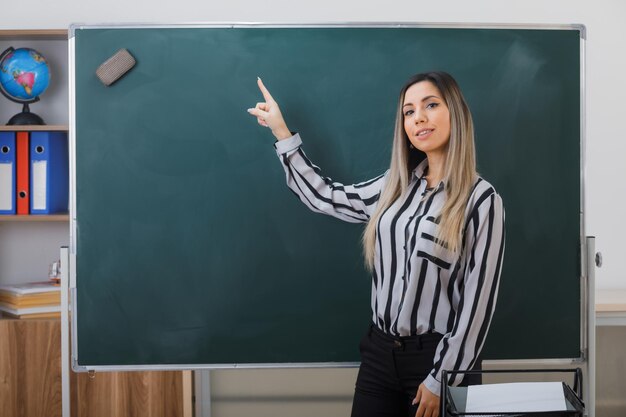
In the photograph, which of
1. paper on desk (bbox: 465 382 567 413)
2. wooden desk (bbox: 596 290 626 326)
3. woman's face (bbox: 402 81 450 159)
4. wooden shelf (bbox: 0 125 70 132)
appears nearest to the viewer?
paper on desk (bbox: 465 382 567 413)

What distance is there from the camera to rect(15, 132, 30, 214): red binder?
2.78 meters

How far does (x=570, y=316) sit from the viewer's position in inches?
82.7

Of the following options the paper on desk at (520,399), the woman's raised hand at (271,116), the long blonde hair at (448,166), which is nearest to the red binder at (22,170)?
the woman's raised hand at (271,116)

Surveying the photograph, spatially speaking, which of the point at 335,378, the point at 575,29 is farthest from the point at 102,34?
the point at 335,378

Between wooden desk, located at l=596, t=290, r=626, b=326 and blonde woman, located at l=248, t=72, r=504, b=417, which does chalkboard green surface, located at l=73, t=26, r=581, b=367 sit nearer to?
blonde woman, located at l=248, t=72, r=504, b=417

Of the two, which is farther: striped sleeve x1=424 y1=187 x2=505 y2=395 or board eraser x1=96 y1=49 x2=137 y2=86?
board eraser x1=96 y1=49 x2=137 y2=86

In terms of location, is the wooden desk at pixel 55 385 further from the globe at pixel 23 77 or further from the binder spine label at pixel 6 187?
the globe at pixel 23 77

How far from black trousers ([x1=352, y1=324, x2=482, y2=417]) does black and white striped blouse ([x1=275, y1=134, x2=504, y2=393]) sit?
3cm

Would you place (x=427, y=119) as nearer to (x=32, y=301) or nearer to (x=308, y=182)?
(x=308, y=182)

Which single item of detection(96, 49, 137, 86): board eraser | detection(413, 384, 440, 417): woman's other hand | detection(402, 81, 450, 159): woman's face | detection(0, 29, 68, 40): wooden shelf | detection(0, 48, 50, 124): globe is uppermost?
detection(0, 29, 68, 40): wooden shelf

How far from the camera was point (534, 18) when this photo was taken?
3082 millimetres

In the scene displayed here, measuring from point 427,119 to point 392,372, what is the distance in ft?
2.39

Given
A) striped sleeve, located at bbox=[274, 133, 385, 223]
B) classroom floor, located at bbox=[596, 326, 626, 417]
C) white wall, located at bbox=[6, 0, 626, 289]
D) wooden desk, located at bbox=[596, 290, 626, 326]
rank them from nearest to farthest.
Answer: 1. striped sleeve, located at bbox=[274, 133, 385, 223]
2. wooden desk, located at bbox=[596, 290, 626, 326]
3. white wall, located at bbox=[6, 0, 626, 289]
4. classroom floor, located at bbox=[596, 326, 626, 417]

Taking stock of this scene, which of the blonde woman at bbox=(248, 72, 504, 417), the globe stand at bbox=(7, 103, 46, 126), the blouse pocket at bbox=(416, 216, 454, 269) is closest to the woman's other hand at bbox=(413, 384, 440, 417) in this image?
the blonde woman at bbox=(248, 72, 504, 417)
